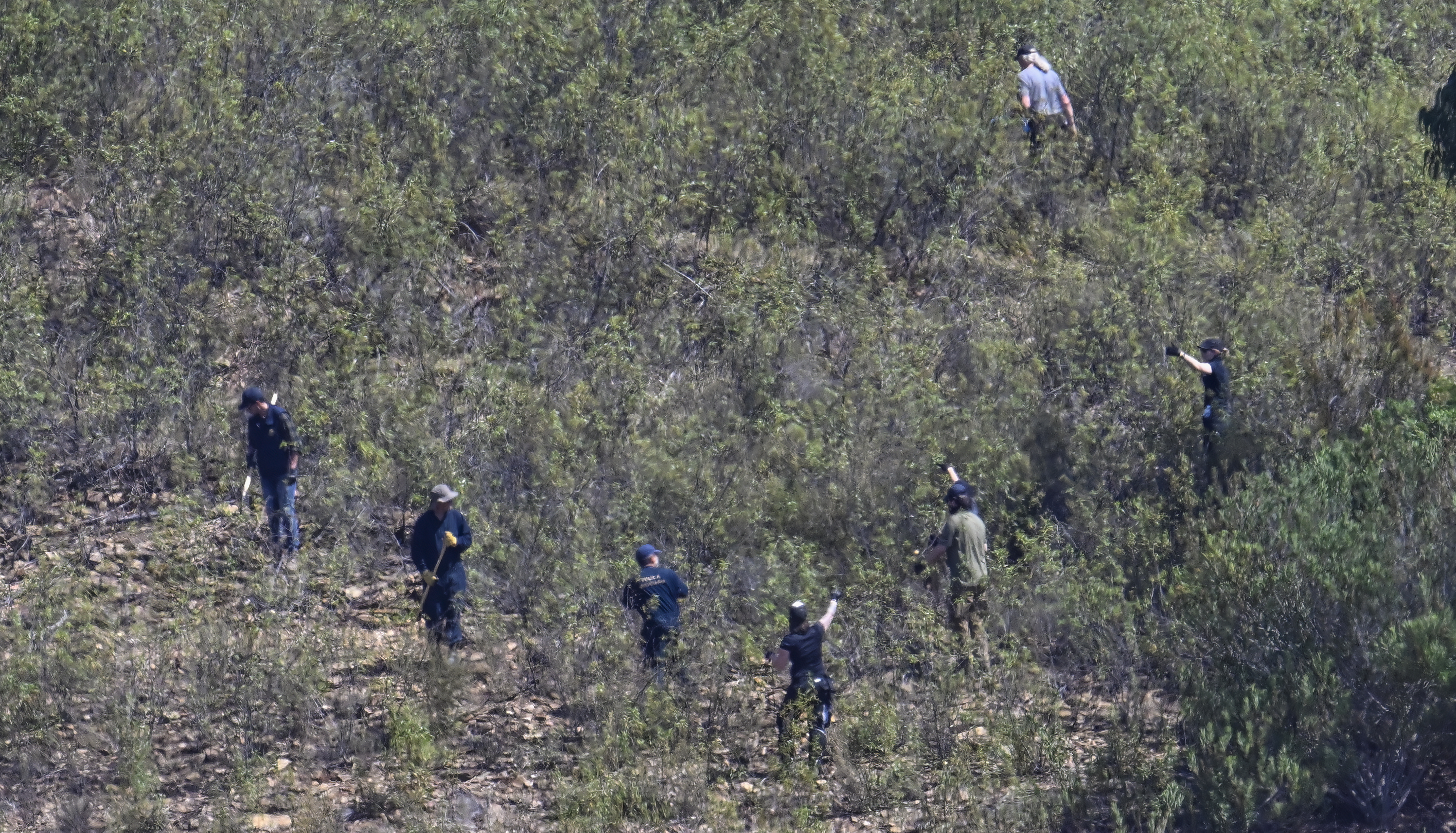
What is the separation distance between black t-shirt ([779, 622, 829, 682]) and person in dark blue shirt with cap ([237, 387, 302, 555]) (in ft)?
14.3

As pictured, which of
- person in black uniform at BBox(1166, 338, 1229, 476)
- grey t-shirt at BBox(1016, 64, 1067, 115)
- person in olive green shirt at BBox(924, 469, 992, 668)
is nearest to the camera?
person in olive green shirt at BBox(924, 469, 992, 668)

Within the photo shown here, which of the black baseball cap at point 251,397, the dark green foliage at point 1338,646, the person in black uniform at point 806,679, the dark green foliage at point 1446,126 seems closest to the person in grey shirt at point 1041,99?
the dark green foliage at point 1446,126

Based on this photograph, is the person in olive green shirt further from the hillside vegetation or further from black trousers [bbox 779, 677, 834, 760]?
black trousers [bbox 779, 677, 834, 760]

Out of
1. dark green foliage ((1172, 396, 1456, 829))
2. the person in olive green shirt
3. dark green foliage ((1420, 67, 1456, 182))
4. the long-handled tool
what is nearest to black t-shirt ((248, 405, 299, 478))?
the long-handled tool

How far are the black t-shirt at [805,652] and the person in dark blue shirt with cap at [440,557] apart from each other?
252 cm

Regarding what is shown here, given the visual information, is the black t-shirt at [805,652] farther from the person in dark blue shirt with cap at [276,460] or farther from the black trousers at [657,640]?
the person in dark blue shirt with cap at [276,460]

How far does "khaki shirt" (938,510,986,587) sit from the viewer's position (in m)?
11.6

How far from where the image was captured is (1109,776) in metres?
9.99

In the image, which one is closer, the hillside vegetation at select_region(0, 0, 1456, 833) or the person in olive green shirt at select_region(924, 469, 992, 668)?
the hillside vegetation at select_region(0, 0, 1456, 833)

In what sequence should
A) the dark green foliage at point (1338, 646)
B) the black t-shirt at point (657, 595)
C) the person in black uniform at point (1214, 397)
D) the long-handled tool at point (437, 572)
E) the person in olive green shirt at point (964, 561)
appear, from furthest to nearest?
the person in black uniform at point (1214, 397), the person in olive green shirt at point (964, 561), the long-handled tool at point (437, 572), the black t-shirt at point (657, 595), the dark green foliage at point (1338, 646)

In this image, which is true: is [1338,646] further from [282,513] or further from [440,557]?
[282,513]

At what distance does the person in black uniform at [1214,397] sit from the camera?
1257 centimetres

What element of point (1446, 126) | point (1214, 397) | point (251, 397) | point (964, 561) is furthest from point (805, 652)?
point (1446, 126)

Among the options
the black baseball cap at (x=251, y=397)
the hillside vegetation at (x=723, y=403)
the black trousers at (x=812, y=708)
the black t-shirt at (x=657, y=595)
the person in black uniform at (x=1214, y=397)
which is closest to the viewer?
the hillside vegetation at (x=723, y=403)
